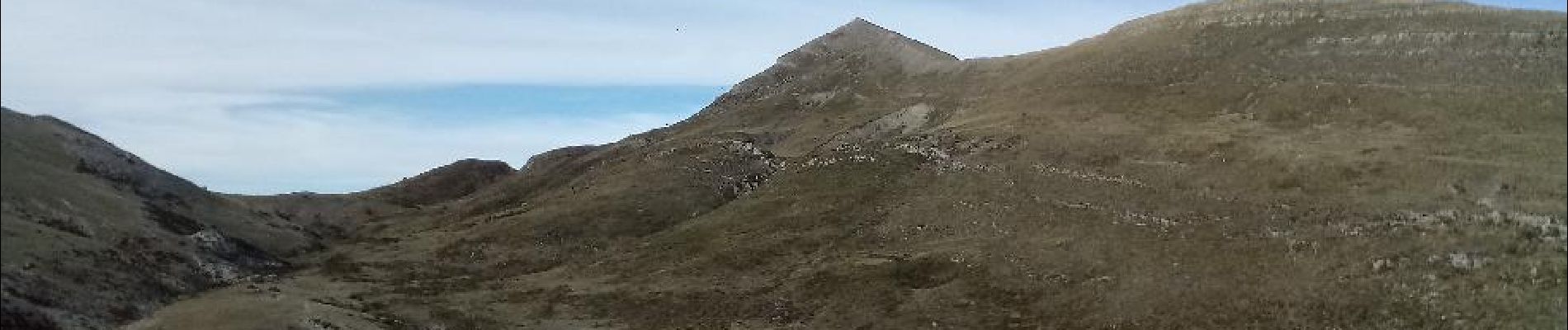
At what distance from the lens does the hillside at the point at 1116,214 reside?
44594mm

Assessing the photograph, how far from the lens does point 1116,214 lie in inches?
2336

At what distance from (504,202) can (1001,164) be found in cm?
6891

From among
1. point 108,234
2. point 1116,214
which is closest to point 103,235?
point 108,234

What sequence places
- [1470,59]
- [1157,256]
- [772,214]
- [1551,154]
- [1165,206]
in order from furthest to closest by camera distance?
[772,214]
[1470,59]
[1165,206]
[1157,256]
[1551,154]

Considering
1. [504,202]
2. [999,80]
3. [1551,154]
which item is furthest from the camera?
[504,202]

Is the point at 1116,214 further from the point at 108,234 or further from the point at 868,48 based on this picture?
the point at 868,48

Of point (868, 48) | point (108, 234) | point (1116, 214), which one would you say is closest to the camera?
point (1116, 214)

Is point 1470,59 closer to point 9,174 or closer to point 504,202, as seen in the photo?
point 9,174

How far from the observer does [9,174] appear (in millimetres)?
55031

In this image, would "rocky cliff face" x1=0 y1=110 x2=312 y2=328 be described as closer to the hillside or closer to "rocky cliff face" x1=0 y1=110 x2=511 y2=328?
"rocky cliff face" x1=0 y1=110 x2=511 y2=328

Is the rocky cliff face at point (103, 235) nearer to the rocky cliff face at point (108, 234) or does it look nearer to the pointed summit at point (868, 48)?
the rocky cliff face at point (108, 234)

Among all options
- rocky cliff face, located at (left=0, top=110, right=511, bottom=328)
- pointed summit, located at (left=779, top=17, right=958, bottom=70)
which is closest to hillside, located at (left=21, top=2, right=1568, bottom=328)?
rocky cliff face, located at (left=0, top=110, right=511, bottom=328)

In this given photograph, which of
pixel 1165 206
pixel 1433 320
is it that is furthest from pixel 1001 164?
pixel 1433 320

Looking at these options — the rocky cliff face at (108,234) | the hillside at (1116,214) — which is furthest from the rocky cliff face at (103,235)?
the hillside at (1116,214)
